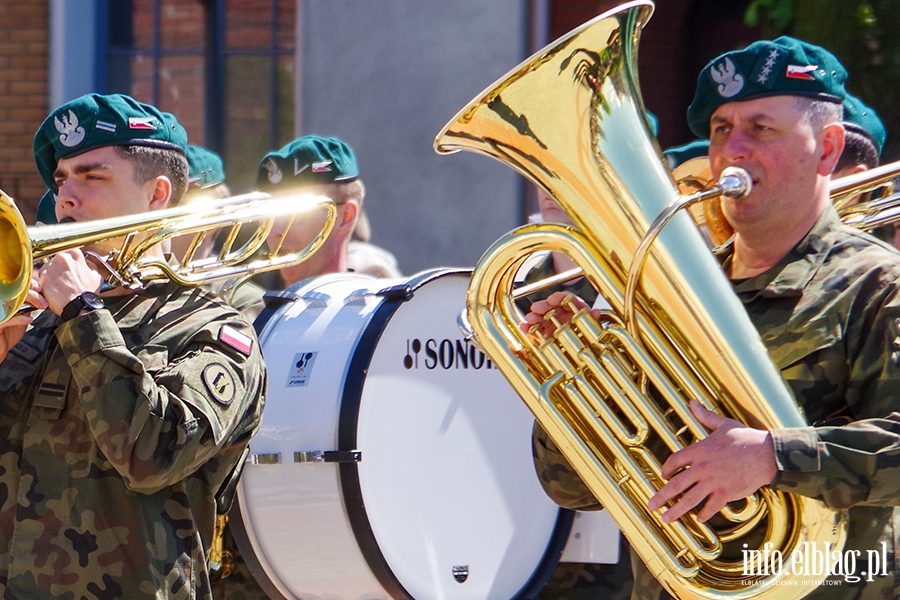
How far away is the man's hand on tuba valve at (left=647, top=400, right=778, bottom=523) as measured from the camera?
84.9 inches

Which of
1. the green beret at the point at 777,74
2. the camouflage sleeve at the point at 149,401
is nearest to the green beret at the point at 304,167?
the camouflage sleeve at the point at 149,401

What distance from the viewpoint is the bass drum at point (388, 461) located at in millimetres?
3277

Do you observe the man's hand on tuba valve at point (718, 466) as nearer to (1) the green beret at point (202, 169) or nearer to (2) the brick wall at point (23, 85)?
(1) the green beret at point (202, 169)

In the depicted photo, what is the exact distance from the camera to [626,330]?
2.32 meters

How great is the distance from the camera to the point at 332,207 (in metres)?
3.56

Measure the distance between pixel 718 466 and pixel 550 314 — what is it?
0.47 meters

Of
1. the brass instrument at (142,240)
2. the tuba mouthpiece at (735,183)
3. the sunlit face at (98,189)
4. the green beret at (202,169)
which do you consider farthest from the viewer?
the green beret at (202,169)

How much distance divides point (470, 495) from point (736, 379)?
1463mm

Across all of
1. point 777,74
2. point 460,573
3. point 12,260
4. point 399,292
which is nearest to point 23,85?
point 399,292

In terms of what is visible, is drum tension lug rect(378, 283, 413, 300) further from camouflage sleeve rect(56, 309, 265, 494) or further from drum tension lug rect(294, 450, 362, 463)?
camouflage sleeve rect(56, 309, 265, 494)

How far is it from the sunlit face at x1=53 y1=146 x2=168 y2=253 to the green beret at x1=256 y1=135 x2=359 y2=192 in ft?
4.55

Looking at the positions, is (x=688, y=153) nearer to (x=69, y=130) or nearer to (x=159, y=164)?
(x=159, y=164)

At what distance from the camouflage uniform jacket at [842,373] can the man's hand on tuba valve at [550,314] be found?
367mm

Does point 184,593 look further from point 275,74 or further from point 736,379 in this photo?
point 275,74
